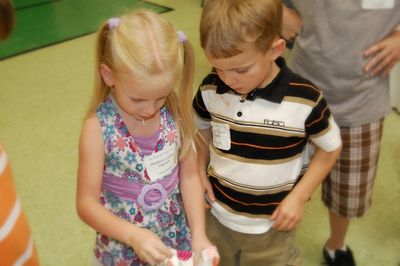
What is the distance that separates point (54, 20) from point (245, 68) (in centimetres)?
344

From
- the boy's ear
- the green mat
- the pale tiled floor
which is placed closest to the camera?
the boy's ear

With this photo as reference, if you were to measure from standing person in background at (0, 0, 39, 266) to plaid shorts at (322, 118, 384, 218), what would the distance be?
87 centimetres

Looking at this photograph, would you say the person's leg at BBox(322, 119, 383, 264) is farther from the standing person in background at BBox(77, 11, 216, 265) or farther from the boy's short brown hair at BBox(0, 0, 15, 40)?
the boy's short brown hair at BBox(0, 0, 15, 40)

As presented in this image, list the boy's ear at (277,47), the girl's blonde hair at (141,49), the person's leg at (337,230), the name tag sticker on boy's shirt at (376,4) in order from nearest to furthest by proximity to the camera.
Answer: the girl's blonde hair at (141,49), the boy's ear at (277,47), the name tag sticker on boy's shirt at (376,4), the person's leg at (337,230)

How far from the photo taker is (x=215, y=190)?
1.20 metres

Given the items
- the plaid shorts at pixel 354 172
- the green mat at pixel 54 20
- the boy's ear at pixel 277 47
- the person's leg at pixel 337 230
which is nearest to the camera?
the boy's ear at pixel 277 47

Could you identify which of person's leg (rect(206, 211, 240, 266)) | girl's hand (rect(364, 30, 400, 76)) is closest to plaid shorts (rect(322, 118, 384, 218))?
girl's hand (rect(364, 30, 400, 76))

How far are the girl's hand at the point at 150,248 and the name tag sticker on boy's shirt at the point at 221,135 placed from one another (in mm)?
274

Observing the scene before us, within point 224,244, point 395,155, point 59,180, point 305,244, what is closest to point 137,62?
point 224,244

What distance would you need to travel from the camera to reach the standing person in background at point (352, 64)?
1186mm

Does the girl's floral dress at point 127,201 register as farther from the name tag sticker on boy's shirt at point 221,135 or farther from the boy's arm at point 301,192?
the boy's arm at point 301,192

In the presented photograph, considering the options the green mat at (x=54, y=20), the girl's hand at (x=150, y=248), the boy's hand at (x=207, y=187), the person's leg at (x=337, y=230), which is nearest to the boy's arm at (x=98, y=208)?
the girl's hand at (x=150, y=248)

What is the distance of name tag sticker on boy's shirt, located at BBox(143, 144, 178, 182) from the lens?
1.02m

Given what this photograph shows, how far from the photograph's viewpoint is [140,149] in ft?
3.33
